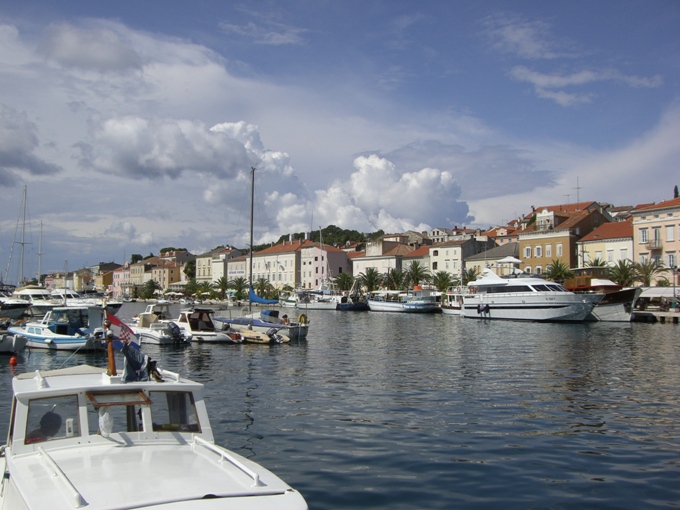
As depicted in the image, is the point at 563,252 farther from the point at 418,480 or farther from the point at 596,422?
the point at 418,480

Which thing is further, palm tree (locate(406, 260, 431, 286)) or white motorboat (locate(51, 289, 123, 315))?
palm tree (locate(406, 260, 431, 286))

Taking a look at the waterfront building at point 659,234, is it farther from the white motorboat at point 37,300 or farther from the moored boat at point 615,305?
the white motorboat at point 37,300

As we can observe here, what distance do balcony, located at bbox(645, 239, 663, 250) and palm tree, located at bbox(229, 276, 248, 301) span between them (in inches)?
3335

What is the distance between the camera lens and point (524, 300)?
212 ft

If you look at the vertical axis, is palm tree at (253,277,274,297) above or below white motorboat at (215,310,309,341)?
above

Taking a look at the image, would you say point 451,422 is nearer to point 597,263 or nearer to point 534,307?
point 534,307

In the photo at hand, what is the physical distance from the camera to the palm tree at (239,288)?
13957 centimetres

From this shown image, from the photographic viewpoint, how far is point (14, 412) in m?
8.80

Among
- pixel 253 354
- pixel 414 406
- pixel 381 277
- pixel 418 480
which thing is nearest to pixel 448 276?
pixel 381 277

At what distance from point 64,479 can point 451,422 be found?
470 inches

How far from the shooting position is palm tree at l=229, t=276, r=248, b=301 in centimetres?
13957

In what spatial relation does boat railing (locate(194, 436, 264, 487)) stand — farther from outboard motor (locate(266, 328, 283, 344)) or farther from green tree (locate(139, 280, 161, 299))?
green tree (locate(139, 280, 161, 299))

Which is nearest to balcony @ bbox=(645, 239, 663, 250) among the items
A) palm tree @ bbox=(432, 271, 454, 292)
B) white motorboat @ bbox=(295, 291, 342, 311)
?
palm tree @ bbox=(432, 271, 454, 292)

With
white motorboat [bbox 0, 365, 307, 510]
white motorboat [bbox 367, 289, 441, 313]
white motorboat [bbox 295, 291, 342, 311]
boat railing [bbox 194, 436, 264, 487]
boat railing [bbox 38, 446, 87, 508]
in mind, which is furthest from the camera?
white motorboat [bbox 295, 291, 342, 311]
